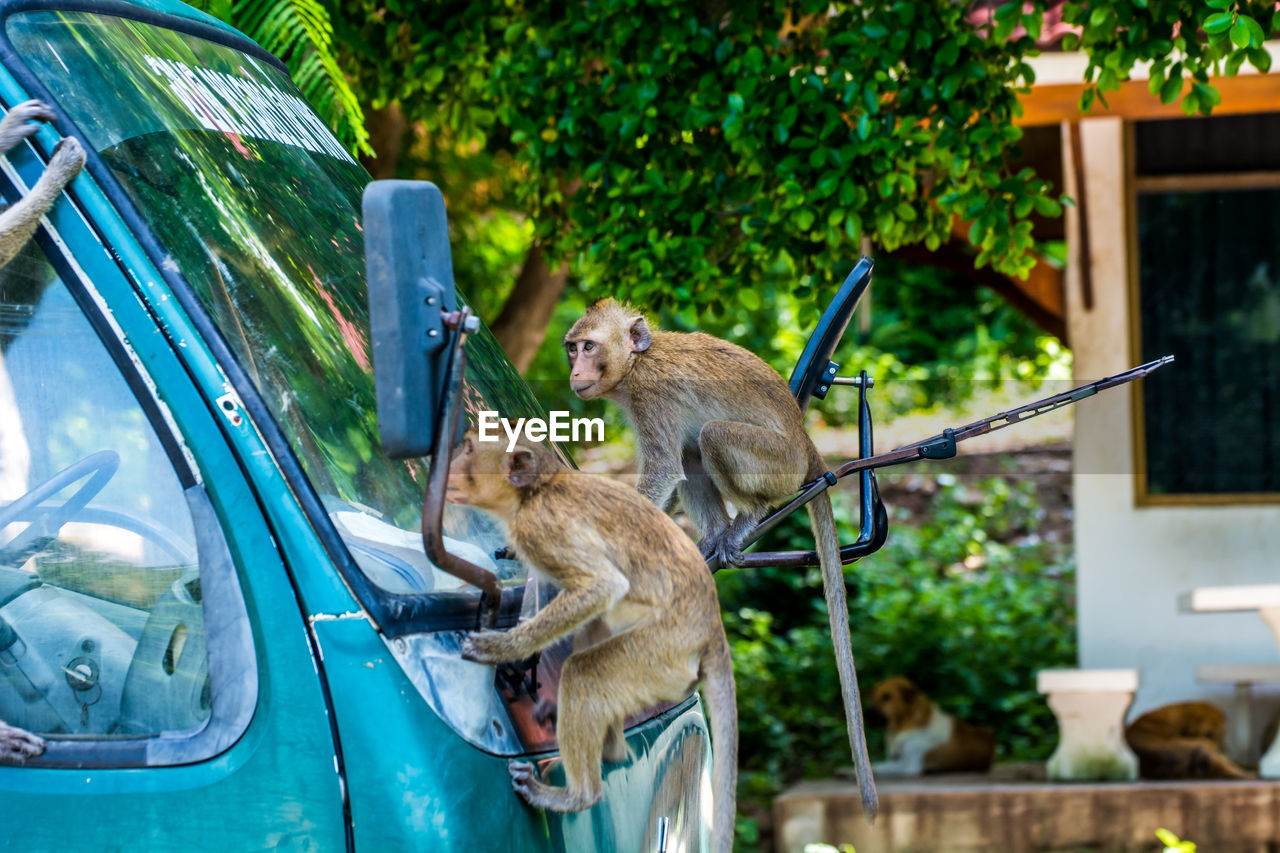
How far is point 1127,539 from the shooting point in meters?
7.18

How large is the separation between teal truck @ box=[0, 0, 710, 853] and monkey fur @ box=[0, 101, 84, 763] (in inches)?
0.8

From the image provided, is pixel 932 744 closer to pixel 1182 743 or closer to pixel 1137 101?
pixel 1182 743

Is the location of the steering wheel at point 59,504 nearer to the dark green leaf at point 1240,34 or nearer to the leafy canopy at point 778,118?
the leafy canopy at point 778,118

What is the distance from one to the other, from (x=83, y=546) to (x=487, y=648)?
62 centimetres

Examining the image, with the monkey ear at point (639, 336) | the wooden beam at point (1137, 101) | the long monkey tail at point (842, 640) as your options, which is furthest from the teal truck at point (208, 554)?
the wooden beam at point (1137, 101)

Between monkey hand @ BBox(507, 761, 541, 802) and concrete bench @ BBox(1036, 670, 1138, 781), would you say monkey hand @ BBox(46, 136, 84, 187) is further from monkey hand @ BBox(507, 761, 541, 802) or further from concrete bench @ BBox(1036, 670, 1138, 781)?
concrete bench @ BBox(1036, 670, 1138, 781)

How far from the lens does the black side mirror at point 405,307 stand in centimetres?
164

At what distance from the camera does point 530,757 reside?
1908mm

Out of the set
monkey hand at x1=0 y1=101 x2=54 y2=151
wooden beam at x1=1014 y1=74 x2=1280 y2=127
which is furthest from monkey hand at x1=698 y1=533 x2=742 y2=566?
wooden beam at x1=1014 y1=74 x2=1280 y2=127

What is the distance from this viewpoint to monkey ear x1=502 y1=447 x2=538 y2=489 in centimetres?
203

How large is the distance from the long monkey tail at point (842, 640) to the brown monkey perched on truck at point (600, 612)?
41cm

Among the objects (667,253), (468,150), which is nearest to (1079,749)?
(667,253)

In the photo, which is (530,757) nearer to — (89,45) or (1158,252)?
(89,45)

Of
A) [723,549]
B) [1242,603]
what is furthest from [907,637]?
[723,549]
